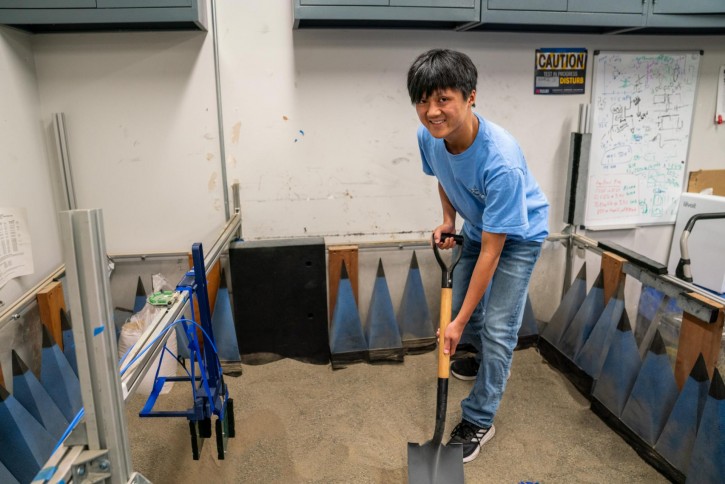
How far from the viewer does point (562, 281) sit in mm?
3014

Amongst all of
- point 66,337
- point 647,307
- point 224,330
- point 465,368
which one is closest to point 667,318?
point 647,307

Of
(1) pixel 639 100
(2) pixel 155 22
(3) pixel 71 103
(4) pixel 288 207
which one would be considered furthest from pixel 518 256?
(3) pixel 71 103

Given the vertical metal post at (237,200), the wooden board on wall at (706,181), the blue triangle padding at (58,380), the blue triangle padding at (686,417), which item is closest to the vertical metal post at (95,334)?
the blue triangle padding at (58,380)

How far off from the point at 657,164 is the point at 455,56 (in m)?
1.98

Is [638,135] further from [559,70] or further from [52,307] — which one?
[52,307]

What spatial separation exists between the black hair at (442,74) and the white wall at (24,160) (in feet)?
5.63

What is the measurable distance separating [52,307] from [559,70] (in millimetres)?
2737

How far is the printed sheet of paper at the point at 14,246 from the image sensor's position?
1995 mm

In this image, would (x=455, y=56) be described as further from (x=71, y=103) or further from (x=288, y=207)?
(x=71, y=103)

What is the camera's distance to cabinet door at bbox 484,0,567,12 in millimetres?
2207

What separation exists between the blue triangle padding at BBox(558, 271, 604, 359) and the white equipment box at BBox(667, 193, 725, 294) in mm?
804

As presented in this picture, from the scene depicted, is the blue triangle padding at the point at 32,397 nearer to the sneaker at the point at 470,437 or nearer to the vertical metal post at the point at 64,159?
the vertical metal post at the point at 64,159

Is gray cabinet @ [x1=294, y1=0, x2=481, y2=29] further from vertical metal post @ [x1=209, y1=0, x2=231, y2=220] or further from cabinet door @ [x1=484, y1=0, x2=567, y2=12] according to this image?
vertical metal post @ [x1=209, y1=0, x2=231, y2=220]

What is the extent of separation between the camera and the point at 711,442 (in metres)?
1.60
